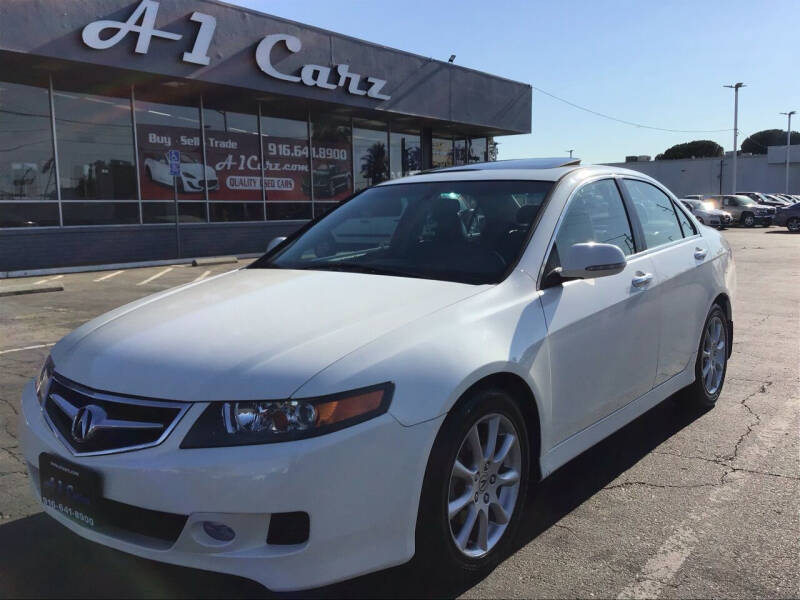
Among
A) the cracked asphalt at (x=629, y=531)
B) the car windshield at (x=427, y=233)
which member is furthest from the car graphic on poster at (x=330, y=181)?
the car windshield at (x=427, y=233)

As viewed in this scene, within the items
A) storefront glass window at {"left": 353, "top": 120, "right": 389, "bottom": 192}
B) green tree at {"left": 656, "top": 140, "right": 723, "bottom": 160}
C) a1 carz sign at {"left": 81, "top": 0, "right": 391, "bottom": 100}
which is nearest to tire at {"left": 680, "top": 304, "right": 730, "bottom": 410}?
a1 carz sign at {"left": 81, "top": 0, "right": 391, "bottom": 100}

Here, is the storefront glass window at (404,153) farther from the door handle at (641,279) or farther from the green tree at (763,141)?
the green tree at (763,141)

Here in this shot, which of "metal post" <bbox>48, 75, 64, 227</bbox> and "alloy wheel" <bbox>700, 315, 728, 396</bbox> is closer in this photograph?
"alloy wheel" <bbox>700, 315, 728, 396</bbox>

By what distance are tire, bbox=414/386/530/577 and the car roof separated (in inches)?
57.3

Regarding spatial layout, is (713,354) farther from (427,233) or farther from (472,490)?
(472,490)

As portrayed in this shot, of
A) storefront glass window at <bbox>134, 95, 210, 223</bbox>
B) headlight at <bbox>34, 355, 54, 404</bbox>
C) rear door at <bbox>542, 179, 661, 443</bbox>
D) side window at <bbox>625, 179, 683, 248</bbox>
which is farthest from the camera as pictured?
storefront glass window at <bbox>134, 95, 210, 223</bbox>

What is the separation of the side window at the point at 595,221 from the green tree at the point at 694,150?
108 meters

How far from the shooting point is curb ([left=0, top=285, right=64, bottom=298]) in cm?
1084

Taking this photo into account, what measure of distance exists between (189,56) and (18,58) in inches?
133


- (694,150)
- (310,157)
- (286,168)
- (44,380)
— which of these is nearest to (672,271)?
(44,380)

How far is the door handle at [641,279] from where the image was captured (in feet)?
12.0

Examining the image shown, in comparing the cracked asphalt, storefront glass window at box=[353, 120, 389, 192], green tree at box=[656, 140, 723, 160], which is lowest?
the cracked asphalt

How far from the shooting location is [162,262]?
15.9m

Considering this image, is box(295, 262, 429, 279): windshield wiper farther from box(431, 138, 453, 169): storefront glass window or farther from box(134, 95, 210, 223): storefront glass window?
box(431, 138, 453, 169): storefront glass window
